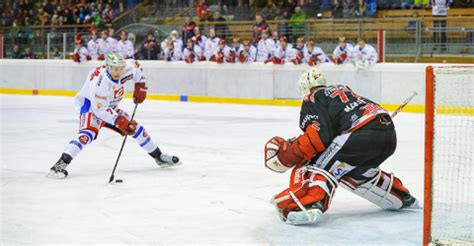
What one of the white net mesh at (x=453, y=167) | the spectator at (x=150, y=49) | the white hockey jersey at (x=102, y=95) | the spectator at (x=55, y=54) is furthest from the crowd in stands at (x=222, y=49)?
the white hockey jersey at (x=102, y=95)

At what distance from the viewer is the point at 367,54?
542 inches

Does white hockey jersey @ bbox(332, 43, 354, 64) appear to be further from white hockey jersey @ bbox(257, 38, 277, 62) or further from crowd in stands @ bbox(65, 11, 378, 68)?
white hockey jersey @ bbox(257, 38, 277, 62)

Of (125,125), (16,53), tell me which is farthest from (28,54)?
(125,125)

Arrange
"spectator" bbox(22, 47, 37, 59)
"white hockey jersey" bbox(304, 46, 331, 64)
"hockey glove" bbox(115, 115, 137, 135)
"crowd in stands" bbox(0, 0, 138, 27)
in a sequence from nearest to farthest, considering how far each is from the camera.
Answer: "hockey glove" bbox(115, 115, 137, 135)
"white hockey jersey" bbox(304, 46, 331, 64)
"spectator" bbox(22, 47, 37, 59)
"crowd in stands" bbox(0, 0, 138, 27)

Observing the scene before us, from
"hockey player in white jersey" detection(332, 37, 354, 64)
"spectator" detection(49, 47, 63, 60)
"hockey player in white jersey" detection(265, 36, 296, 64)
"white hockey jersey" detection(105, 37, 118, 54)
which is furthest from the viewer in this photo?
"spectator" detection(49, 47, 63, 60)

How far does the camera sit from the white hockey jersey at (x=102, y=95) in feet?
22.3

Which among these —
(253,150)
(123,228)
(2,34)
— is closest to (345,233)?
(123,228)

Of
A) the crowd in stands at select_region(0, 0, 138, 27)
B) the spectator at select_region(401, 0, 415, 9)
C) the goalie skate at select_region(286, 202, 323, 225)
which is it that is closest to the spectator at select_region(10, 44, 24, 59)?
the crowd in stands at select_region(0, 0, 138, 27)

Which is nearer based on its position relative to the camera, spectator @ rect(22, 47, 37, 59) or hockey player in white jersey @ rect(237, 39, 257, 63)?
hockey player in white jersey @ rect(237, 39, 257, 63)

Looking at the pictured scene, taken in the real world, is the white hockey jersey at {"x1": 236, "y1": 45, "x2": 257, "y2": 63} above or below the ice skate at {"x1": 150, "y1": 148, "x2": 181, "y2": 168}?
above

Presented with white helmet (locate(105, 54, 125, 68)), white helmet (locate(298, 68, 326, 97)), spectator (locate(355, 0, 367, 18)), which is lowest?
white helmet (locate(298, 68, 326, 97))

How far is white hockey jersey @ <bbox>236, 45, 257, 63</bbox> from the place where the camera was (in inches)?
602

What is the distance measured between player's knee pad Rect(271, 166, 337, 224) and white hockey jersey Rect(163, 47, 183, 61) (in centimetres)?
1169

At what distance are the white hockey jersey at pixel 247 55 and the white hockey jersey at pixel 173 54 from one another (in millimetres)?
1493
